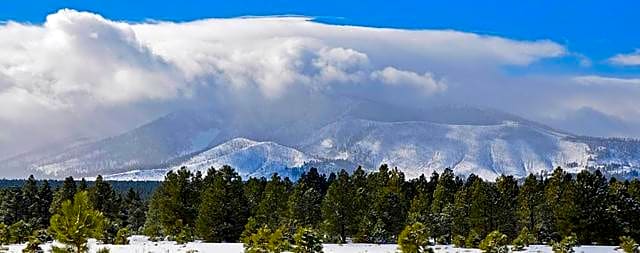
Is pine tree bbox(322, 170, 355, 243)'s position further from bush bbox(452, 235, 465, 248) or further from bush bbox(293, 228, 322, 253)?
bush bbox(293, 228, 322, 253)

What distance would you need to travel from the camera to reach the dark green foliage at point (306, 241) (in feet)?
137

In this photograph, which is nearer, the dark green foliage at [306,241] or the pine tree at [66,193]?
the dark green foliage at [306,241]

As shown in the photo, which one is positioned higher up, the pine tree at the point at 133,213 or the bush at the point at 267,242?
the pine tree at the point at 133,213

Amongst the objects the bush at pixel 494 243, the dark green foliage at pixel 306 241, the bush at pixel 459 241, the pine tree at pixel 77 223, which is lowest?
the bush at pixel 459 241

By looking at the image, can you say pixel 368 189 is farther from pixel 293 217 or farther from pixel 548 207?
pixel 548 207

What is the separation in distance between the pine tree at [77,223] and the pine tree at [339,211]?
52.1 m

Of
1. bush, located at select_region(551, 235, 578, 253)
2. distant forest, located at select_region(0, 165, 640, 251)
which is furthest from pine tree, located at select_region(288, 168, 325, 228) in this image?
bush, located at select_region(551, 235, 578, 253)

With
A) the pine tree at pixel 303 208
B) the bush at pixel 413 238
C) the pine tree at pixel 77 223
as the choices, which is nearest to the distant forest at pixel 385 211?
the pine tree at pixel 303 208

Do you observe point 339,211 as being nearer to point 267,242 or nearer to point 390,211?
point 390,211

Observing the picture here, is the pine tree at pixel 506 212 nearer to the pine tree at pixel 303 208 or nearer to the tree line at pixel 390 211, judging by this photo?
the tree line at pixel 390 211

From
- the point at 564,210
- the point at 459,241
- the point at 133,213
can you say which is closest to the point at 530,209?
the point at 564,210

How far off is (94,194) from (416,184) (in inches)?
1599

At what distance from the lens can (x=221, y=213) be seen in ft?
270

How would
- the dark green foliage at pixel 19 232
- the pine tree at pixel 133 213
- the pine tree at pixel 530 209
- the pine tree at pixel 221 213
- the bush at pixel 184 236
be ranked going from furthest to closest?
the pine tree at pixel 133 213
the pine tree at pixel 530 209
the pine tree at pixel 221 213
the dark green foliage at pixel 19 232
the bush at pixel 184 236
